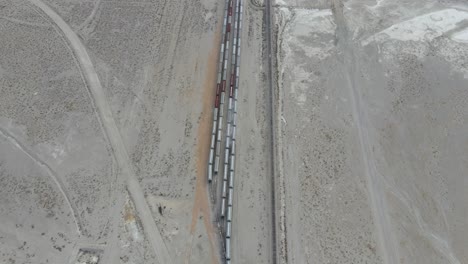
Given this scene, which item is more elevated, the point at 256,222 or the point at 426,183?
the point at 426,183

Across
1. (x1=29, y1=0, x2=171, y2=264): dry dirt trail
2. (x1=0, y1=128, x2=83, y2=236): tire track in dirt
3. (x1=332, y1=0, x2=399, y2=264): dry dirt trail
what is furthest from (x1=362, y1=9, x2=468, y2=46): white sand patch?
(x1=0, y1=128, x2=83, y2=236): tire track in dirt

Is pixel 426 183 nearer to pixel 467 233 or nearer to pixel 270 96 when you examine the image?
pixel 467 233

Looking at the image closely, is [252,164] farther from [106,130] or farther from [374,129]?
[106,130]

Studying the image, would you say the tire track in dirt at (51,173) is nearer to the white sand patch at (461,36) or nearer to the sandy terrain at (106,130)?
the sandy terrain at (106,130)

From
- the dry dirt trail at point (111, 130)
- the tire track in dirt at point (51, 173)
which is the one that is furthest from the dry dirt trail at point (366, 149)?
the tire track in dirt at point (51, 173)

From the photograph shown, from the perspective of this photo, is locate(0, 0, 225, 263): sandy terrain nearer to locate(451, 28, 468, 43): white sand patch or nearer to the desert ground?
the desert ground


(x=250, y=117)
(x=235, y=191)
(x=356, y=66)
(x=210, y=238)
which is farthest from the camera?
(x=356, y=66)

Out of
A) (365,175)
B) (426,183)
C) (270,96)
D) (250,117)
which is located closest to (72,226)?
(250,117)
